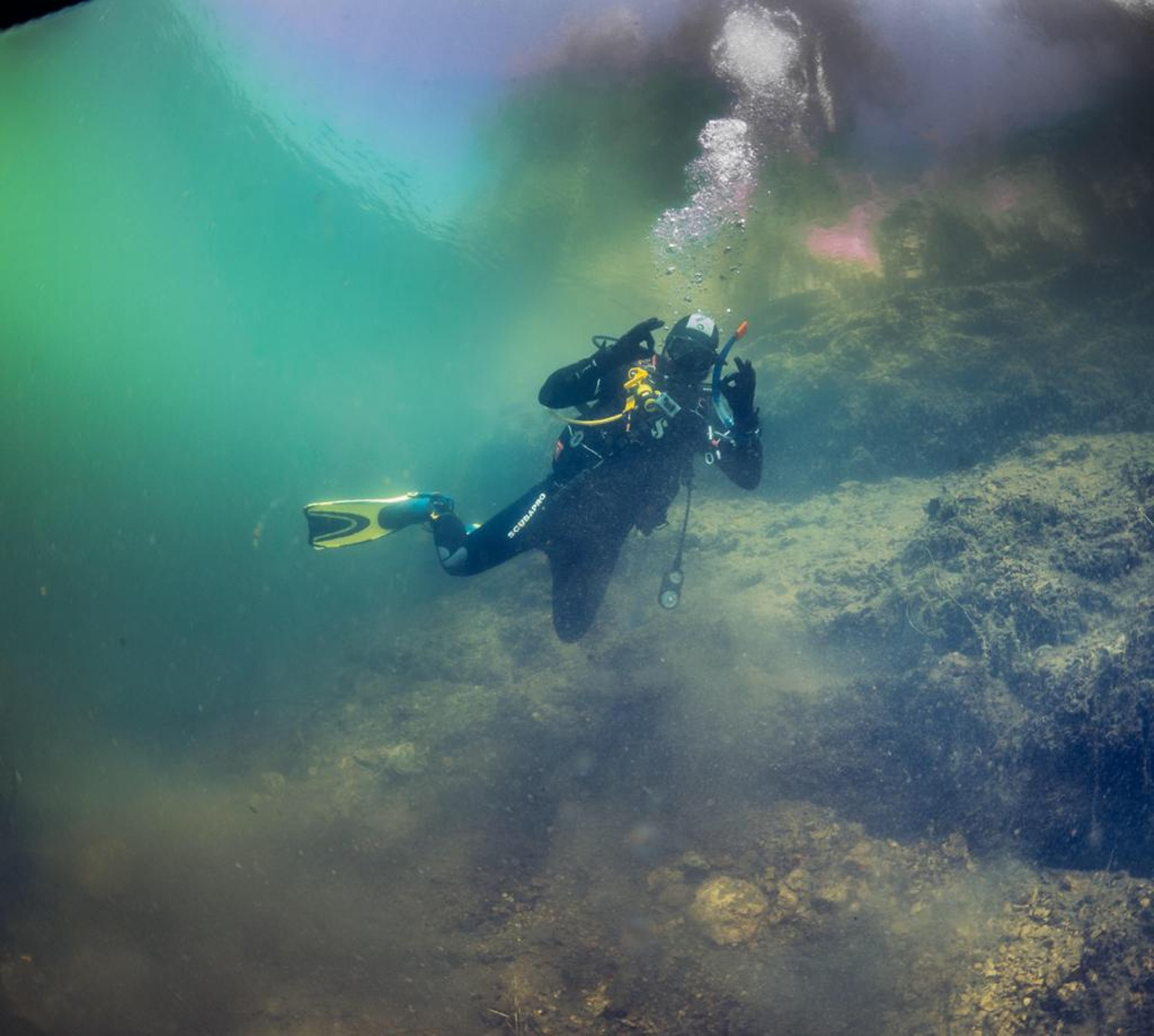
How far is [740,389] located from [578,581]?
2.78 metres

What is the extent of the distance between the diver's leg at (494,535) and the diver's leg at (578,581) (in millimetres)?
355

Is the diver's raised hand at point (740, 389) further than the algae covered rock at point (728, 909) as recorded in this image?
No

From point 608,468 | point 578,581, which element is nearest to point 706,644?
point 578,581

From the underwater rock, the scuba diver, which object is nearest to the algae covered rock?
the scuba diver

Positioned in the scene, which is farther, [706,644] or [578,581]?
[706,644]

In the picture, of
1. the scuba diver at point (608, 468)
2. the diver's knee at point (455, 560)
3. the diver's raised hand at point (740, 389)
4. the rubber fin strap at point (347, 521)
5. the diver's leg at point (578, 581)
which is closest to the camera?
the diver's raised hand at point (740, 389)

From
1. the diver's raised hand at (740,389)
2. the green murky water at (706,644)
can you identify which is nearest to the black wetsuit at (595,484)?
the diver's raised hand at (740,389)

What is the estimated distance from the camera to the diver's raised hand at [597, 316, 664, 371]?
5055mm

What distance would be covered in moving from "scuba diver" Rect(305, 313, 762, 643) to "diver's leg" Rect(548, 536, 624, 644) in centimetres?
1

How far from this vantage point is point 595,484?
20.5 feet

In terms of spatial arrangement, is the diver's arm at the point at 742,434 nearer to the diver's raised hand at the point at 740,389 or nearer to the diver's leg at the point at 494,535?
the diver's raised hand at the point at 740,389

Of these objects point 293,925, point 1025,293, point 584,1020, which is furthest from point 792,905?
point 1025,293

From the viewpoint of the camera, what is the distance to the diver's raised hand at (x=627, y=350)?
5.05 metres

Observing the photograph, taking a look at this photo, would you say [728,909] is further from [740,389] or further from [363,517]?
[363,517]
